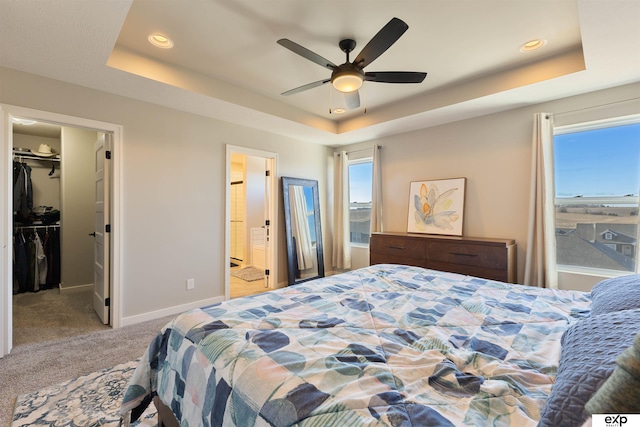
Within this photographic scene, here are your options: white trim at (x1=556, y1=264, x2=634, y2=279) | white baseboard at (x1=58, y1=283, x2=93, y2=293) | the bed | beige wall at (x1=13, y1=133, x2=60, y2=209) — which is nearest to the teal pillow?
the bed

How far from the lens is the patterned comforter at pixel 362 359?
0.78 metres

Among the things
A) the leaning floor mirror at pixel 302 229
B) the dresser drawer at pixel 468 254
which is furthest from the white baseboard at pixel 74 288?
the dresser drawer at pixel 468 254

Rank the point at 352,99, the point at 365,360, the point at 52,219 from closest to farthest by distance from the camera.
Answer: the point at 365,360, the point at 352,99, the point at 52,219

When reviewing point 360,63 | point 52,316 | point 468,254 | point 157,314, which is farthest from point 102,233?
point 468,254

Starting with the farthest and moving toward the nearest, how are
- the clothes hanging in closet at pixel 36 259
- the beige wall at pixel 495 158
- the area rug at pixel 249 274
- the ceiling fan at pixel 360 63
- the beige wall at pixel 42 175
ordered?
the area rug at pixel 249 274 → the beige wall at pixel 42 175 → the clothes hanging in closet at pixel 36 259 → the beige wall at pixel 495 158 → the ceiling fan at pixel 360 63

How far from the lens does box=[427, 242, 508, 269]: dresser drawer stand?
3.07 metres

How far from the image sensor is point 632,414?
42cm

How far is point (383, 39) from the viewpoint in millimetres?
1873

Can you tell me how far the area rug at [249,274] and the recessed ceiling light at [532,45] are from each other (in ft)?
15.5

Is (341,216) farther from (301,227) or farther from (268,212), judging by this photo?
(268,212)

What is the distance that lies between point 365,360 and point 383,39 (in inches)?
74.8

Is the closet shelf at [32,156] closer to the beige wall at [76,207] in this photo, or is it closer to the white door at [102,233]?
the beige wall at [76,207]

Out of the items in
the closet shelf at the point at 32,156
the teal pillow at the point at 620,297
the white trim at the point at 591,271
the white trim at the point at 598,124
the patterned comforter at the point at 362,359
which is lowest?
the white trim at the point at 591,271

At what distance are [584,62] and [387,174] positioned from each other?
2.56 meters
